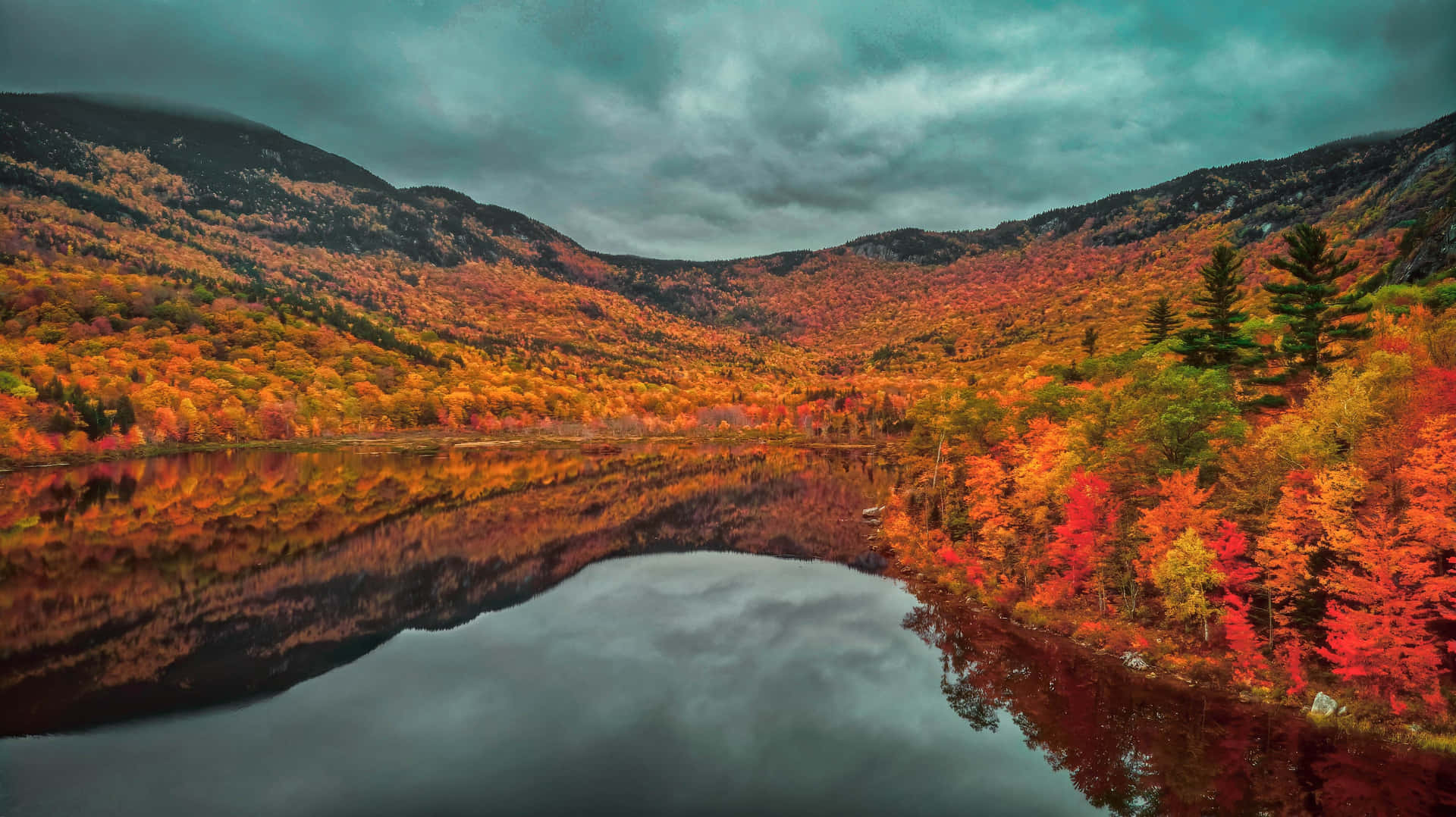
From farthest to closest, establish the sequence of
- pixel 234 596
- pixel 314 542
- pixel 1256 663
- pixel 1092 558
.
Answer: pixel 314 542 < pixel 234 596 < pixel 1092 558 < pixel 1256 663

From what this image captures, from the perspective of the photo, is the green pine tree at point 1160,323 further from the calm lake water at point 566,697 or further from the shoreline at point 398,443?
the shoreline at point 398,443

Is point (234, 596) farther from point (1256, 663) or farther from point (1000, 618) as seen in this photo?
point (1256, 663)

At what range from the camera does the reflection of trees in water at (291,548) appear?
3086cm

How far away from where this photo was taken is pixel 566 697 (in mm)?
28266

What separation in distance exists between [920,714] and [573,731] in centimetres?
1456

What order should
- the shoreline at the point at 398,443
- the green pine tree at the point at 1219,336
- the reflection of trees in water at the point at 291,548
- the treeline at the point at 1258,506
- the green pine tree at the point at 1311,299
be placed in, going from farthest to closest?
the shoreline at the point at 398,443 → the green pine tree at the point at 1219,336 → the green pine tree at the point at 1311,299 → the reflection of trees in water at the point at 291,548 → the treeline at the point at 1258,506

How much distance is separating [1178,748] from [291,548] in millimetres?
63232

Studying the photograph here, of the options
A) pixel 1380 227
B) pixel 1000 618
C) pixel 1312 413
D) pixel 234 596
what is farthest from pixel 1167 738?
pixel 1380 227

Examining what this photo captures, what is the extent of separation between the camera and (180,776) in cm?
2095

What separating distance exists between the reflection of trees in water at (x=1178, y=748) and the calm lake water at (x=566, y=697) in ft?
0.36

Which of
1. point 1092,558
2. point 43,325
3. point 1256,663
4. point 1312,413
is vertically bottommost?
point 1256,663

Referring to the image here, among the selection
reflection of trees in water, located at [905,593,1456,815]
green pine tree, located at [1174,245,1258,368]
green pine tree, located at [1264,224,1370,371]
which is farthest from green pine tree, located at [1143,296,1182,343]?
reflection of trees in water, located at [905,593,1456,815]

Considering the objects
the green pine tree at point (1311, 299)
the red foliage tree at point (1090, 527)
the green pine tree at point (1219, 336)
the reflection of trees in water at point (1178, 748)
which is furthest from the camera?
the green pine tree at point (1219, 336)

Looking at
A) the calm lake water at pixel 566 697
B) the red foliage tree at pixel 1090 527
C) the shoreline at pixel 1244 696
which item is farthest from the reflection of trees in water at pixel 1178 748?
the red foliage tree at pixel 1090 527
